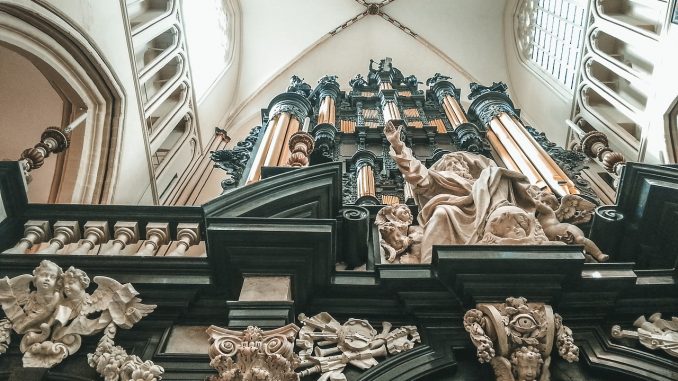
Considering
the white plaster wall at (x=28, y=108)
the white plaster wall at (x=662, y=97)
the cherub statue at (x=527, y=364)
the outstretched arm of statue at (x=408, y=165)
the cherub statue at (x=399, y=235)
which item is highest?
the white plaster wall at (x=28, y=108)

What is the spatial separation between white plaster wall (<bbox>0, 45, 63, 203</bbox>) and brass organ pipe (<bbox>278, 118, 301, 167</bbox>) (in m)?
3.61

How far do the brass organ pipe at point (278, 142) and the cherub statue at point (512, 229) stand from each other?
374cm

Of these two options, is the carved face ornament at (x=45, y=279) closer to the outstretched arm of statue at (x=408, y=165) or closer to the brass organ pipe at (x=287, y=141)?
Result: the outstretched arm of statue at (x=408, y=165)

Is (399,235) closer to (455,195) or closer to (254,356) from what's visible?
(455,195)

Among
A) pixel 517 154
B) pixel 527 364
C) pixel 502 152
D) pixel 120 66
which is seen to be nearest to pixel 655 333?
pixel 527 364

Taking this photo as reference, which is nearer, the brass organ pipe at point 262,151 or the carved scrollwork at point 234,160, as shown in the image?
Answer: the brass organ pipe at point 262,151

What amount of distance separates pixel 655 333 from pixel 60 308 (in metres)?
4.34

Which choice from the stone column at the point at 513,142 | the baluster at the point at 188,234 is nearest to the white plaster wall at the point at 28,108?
the baluster at the point at 188,234

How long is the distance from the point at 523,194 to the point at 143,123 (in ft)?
24.1

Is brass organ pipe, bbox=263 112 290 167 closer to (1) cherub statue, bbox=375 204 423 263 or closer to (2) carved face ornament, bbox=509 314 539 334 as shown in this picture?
(1) cherub statue, bbox=375 204 423 263

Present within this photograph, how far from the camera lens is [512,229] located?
542 cm

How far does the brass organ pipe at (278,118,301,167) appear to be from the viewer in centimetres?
890

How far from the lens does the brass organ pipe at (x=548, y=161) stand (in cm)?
805

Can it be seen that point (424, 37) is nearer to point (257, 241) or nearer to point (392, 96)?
point (392, 96)
